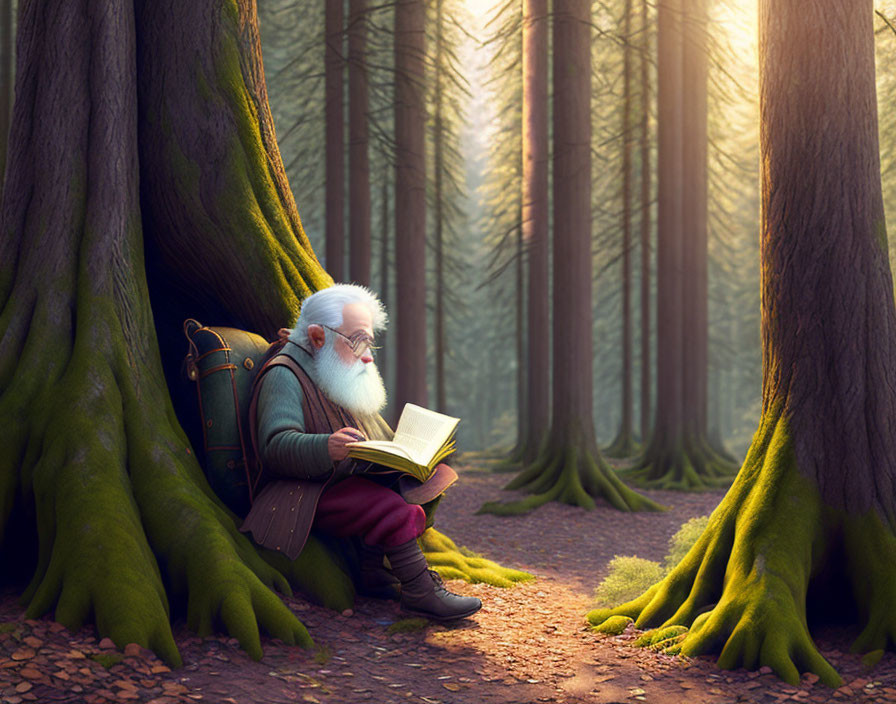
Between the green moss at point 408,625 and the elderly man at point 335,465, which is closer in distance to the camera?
the elderly man at point 335,465

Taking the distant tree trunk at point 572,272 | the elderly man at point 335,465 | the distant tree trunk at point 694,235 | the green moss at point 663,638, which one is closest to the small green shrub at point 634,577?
the green moss at point 663,638

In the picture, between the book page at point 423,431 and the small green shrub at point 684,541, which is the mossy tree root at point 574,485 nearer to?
the small green shrub at point 684,541

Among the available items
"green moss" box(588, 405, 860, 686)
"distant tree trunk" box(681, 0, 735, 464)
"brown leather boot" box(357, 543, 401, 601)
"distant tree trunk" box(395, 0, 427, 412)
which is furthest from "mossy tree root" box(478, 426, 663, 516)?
"green moss" box(588, 405, 860, 686)

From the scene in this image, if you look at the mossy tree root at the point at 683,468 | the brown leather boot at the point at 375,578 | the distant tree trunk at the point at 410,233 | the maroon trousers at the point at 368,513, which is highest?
the distant tree trunk at the point at 410,233

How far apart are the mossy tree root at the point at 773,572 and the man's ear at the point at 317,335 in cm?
285

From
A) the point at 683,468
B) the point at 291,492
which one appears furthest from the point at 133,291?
the point at 683,468

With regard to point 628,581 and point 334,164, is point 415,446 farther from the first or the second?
point 334,164

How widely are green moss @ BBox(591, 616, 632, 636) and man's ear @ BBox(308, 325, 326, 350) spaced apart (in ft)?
9.08

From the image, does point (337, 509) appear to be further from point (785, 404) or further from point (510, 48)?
point (510, 48)

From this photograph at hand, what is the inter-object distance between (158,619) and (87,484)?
94 cm

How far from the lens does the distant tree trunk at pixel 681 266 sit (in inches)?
603

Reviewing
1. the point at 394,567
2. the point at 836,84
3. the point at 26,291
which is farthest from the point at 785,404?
the point at 26,291

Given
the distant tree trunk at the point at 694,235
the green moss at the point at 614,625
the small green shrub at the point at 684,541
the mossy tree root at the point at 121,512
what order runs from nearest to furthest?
the mossy tree root at the point at 121,512 < the green moss at the point at 614,625 < the small green shrub at the point at 684,541 < the distant tree trunk at the point at 694,235

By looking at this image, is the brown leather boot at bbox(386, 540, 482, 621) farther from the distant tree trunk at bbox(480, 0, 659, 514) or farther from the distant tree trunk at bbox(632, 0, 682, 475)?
the distant tree trunk at bbox(632, 0, 682, 475)
